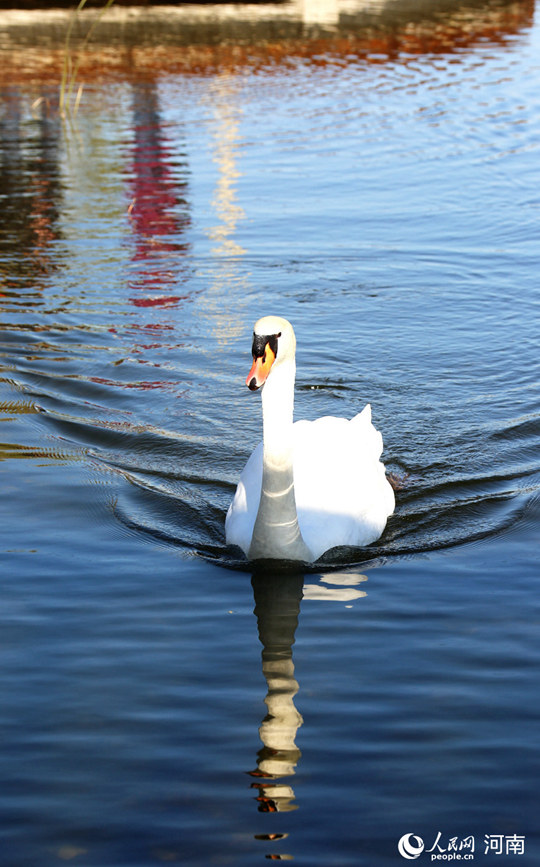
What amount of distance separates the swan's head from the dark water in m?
1.40

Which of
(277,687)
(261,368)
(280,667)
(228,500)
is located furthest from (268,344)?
(228,500)

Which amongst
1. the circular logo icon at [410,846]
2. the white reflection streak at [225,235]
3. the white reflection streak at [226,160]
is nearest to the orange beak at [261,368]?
the circular logo icon at [410,846]

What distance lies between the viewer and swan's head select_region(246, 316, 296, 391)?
6172 millimetres

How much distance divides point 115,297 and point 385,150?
849 centimetres

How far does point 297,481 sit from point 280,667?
1740mm

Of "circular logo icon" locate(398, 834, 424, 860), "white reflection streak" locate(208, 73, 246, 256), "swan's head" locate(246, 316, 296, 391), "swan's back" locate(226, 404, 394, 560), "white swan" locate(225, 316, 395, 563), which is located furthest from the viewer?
"white reflection streak" locate(208, 73, 246, 256)

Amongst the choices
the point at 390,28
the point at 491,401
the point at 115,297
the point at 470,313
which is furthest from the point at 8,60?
the point at 491,401

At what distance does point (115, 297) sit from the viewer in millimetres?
12945

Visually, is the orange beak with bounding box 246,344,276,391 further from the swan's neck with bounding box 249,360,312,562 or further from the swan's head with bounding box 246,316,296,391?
the swan's neck with bounding box 249,360,312,562

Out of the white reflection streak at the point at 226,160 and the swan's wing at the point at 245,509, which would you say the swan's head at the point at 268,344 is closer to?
the swan's wing at the point at 245,509

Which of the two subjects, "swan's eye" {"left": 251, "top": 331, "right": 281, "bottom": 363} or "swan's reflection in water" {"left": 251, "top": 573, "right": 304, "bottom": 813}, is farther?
"swan's eye" {"left": 251, "top": 331, "right": 281, "bottom": 363}

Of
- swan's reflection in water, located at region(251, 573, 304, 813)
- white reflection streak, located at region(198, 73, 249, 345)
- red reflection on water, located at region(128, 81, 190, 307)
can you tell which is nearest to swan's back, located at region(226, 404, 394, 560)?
swan's reflection in water, located at region(251, 573, 304, 813)

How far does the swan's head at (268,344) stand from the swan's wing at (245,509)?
3.69 ft

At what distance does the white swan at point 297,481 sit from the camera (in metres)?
6.52
